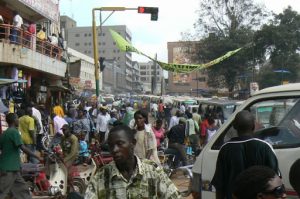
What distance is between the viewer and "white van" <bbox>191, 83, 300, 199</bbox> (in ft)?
14.5

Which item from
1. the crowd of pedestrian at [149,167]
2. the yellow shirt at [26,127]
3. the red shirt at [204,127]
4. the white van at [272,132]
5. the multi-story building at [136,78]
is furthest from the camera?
the multi-story building at [136,78]

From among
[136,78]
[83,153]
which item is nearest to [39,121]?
[83,153]

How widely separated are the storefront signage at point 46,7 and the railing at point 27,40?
1.28 m

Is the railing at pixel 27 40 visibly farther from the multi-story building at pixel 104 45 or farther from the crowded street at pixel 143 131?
the multi-story building at pixel 104 45

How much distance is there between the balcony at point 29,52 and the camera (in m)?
17.8

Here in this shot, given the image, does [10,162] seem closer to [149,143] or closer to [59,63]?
[149,143]

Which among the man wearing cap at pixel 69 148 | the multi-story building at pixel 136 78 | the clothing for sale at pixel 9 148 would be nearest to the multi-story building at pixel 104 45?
the multi-story building at pixel 136 78

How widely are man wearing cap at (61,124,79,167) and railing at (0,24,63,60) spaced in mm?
9307

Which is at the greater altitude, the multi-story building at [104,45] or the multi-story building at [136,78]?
the multi-story building at [104,45]

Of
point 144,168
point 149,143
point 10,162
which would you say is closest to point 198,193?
point 144,168

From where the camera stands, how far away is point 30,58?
1964 cm

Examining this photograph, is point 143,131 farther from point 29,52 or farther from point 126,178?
point 29,52

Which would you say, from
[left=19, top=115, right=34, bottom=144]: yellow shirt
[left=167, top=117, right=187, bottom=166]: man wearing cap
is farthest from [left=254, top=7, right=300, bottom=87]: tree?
[left=19, top=115, right=34, bottom=144]: yellow shirt

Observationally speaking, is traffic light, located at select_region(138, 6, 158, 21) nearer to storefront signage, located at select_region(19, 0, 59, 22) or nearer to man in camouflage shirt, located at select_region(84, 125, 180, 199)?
storefront signage, located at select_region(19, 0, 59, 22)
